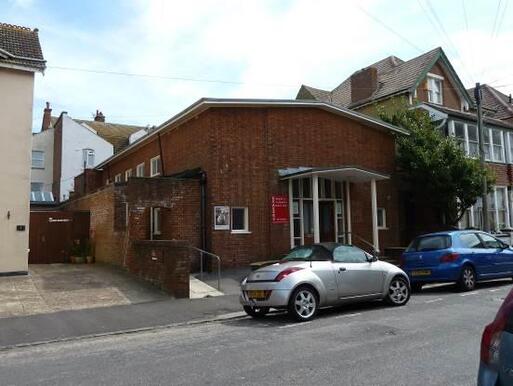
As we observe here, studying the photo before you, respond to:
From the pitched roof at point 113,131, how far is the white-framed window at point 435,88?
28024mm

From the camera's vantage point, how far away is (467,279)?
1372 cm

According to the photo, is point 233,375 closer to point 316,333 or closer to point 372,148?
point 316,333

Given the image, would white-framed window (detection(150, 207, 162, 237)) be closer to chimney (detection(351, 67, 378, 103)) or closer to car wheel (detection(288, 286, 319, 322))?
car wheel (detection(288, 286, 319, 322))

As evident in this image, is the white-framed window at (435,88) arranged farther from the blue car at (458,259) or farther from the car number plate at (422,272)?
the car number plate at (422,272)

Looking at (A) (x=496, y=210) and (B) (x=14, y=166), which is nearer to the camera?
(B) (x=14, y=166)

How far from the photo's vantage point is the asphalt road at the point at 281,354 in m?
6.14

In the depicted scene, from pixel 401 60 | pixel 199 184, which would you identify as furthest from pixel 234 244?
pixel 401 60

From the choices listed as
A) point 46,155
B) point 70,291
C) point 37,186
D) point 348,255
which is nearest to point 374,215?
point 348,255

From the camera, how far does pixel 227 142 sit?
17.9 meters

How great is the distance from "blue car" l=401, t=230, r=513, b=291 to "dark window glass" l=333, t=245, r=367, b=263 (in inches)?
125

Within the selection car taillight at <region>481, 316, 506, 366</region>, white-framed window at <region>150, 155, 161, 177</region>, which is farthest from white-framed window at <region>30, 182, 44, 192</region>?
car taillight at <region>481, 316, 506, 366</region>

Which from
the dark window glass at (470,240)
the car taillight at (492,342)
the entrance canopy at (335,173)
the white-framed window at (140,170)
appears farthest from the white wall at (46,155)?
the car taillight at (492,342)

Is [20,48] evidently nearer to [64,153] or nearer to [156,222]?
[156,222]

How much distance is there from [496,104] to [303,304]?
30.6 m
